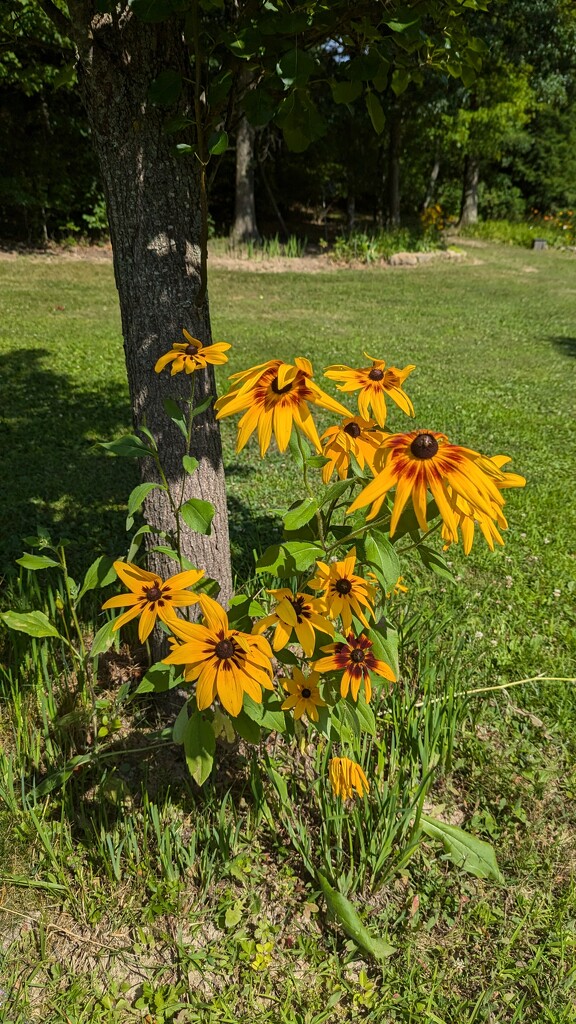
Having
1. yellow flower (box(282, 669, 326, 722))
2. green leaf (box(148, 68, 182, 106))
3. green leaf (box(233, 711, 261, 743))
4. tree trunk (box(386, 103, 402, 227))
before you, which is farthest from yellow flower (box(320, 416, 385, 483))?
tree trunk (box(386, 103, 402, 227))

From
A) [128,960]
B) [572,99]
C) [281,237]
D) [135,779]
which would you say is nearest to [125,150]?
[135,779]

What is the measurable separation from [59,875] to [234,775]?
1.70 ft

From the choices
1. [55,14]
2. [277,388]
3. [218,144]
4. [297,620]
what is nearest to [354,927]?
[297,620]

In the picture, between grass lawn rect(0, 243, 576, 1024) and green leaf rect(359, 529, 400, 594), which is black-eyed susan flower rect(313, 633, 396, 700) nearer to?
green leaf rect(359, 529, 400, 594)

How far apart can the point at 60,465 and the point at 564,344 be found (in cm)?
688

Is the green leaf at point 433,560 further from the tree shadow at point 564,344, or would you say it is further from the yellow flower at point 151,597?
the tree shadow at point 564,344

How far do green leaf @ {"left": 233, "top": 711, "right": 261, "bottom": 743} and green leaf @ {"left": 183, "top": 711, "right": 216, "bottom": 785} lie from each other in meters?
0.06

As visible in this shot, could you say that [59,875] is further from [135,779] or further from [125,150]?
[125,150]

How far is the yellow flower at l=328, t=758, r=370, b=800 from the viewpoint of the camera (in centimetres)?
164

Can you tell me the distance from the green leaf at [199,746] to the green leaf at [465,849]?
0.67 metres

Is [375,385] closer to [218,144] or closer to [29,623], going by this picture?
[218,144]

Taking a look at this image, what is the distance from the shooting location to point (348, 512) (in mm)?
1154

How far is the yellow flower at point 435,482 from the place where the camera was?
102 centimetres

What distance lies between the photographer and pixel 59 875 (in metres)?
1.63
